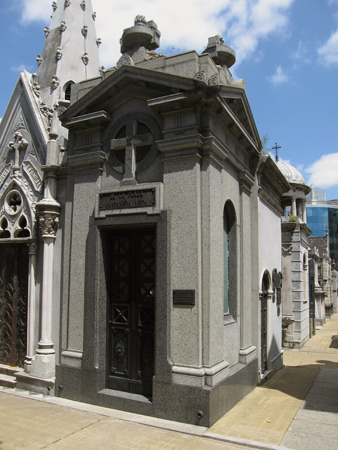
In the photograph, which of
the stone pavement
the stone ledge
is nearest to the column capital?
the stone ledge

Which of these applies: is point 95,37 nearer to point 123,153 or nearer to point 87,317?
point 123,153

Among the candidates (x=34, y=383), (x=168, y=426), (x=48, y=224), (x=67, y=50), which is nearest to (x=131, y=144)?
(x=48, y=224)

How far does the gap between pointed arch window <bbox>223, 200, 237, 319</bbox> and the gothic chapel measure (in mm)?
24

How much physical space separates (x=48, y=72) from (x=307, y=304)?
14.4m

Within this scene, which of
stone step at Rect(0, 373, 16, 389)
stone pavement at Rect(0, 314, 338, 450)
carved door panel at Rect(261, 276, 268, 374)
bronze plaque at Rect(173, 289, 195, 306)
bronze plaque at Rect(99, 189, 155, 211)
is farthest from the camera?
carved door panel at Rect(261, 276, 268, 374)

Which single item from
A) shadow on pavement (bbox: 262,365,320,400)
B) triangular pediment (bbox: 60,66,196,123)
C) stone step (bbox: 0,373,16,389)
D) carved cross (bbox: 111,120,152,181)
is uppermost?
triangular pediment (bbox: 60,66,196,123)

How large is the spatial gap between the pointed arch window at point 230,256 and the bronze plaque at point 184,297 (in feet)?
6.22

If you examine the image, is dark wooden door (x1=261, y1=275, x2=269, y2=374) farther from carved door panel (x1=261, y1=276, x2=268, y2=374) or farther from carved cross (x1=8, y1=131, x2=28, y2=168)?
carved cross (x1=8, y1=131, x2=28, y2=168)

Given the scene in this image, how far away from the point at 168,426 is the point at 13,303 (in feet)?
16.6

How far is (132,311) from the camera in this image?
801 centimetres

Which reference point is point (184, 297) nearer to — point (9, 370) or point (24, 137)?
point (9, 370)

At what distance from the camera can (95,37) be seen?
13.4 m

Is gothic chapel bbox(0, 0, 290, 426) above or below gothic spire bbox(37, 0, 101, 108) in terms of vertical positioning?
below

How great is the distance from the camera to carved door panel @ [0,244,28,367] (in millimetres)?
9680
